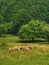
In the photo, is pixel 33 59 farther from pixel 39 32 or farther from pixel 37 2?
pixel 37 2

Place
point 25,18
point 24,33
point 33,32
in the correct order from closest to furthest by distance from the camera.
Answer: point 33,32, point 24,33, point 25,18

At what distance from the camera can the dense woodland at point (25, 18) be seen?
269 feet

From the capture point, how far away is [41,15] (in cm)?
13812

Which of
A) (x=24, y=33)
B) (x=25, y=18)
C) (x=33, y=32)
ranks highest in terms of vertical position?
(x=25, y=18)

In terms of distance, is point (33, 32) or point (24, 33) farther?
point (24, 33)

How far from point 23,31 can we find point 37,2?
73.4 metres

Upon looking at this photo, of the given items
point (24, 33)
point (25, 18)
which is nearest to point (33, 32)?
point (24, 33)

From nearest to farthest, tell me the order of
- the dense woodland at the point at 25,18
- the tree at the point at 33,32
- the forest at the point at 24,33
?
the forest at the point at 24,33, the tree at the point at 33,32, the dense woodland at the point at 25,18

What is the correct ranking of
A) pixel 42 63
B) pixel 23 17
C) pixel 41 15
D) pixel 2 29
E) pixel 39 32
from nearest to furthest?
pixel 42 63 → pixel 39 32 → pixel 2 29 → pixel 23 17 → pixel 41 15

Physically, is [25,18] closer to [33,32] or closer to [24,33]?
[24,33]

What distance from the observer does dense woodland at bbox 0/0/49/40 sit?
269 feet

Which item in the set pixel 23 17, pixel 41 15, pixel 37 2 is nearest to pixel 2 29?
pixel 23 17

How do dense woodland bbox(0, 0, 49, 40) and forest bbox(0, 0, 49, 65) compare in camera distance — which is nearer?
forest bbox(0, 0, 49, 65)

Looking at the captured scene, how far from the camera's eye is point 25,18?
372 feet
